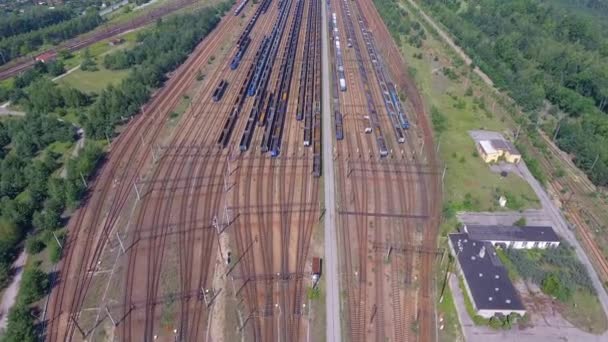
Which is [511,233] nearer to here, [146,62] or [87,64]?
[146,62]

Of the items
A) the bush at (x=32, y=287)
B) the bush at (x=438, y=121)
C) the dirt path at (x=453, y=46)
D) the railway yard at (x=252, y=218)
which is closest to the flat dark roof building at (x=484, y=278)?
the railway yard at (x=252, y=218)

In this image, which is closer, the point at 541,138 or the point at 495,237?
the point at 495,237

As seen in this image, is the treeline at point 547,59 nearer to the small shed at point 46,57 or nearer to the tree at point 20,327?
the tree at point 20,327

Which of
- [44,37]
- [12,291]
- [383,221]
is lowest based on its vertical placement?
[383,221]

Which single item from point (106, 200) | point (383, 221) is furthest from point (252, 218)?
point (106, 200)

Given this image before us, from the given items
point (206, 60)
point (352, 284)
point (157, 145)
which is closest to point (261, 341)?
point (352, 284)

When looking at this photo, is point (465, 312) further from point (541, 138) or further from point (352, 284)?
point (541, 138)

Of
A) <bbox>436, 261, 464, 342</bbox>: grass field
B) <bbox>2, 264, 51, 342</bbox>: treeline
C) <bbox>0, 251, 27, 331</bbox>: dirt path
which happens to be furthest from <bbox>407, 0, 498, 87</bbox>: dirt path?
<bbox>0, 251, 27, 331</bbox>: dirt path

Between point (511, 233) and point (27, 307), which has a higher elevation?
point (27, 307)
